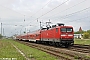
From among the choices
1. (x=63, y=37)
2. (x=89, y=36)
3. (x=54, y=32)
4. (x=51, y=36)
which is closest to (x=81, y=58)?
Result: (x=63, y=37)

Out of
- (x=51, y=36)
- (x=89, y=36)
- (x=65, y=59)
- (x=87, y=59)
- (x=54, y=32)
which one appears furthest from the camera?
(x=89, y=36)

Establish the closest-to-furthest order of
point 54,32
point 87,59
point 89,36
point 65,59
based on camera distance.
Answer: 1. point 87,59
2. point 65,59
3. point 54,32
4. point 89,36

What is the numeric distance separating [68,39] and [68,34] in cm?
80

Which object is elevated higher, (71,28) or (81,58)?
(71,28)

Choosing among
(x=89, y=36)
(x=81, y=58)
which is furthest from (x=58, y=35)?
(x=89, y=36)

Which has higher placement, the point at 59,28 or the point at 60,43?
the point at 59,28

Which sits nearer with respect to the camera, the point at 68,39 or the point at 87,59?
the point at 87,59

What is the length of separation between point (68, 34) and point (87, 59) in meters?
15.0

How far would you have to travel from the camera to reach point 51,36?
109ft

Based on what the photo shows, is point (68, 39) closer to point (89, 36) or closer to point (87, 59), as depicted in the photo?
point (87, 59)

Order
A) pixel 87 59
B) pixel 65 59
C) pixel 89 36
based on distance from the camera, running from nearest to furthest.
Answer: pixel 87 59
pixel 65 59
pixel 89 36

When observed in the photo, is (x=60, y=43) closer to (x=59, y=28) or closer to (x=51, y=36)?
(x=59, y=28)

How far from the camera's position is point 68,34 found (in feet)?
94.5

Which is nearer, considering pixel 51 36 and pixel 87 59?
pixel 87 59
